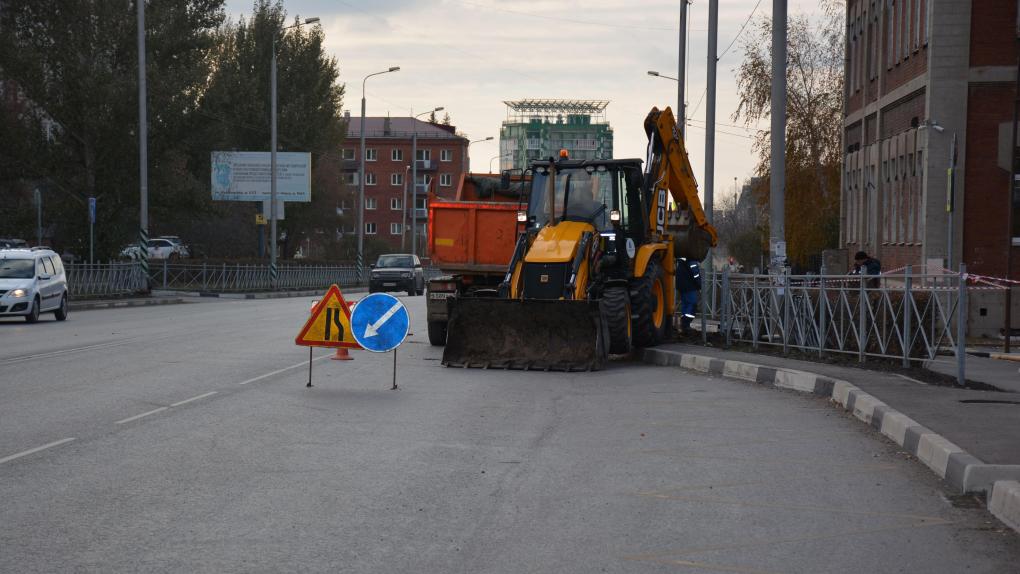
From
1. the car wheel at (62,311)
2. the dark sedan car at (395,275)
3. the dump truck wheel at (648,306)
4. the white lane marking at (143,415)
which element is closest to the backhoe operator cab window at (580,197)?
the dump truck wheel at (648,306)

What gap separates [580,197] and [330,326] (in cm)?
572

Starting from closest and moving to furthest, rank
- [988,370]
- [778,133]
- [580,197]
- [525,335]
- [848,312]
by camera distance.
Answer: [988,370]
[848,312]
[525,335]
[580,197]
[778,133]

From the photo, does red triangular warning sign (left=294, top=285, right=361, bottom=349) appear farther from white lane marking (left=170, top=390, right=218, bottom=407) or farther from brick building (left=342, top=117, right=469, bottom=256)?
brick building (left=342, top=117, right=469, bottom=256)

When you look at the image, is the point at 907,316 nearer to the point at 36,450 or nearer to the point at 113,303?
the point at 36,450

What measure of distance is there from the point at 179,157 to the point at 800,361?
4118 centimetres

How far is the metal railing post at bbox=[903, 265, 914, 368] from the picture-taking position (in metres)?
15.1

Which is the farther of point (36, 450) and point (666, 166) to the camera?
point (666, 166)

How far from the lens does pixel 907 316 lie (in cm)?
1536

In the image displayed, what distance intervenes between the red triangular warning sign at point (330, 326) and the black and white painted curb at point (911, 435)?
5111 millimetres

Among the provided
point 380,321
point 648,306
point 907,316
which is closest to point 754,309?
point 648,306

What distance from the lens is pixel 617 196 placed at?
19.3 metres

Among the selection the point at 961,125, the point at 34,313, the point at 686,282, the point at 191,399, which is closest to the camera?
the point at 191,399

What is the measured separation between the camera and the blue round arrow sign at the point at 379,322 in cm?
1451

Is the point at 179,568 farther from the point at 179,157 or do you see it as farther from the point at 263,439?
the point at 179,157
